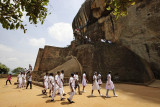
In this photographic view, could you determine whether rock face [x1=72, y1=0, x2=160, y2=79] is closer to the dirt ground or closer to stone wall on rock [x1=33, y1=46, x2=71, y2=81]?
the dirt ground

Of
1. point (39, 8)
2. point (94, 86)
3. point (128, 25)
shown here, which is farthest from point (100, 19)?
point (39, 8)

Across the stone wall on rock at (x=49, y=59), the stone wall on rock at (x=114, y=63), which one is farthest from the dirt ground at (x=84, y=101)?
the stone wall on rock at (x=49, y=59)

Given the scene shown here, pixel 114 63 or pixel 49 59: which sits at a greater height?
pixel 49 59

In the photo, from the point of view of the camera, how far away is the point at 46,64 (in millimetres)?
18000

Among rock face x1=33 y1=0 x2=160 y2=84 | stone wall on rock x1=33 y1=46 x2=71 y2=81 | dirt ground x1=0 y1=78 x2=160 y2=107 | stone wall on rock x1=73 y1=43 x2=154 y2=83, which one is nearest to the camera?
dirt ground x1=0 y1=78 x2=160 y2=107

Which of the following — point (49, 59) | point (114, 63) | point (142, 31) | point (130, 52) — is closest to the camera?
point (114, 63)

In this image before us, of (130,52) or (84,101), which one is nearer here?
(84,101)

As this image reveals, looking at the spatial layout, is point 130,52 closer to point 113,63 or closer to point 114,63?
point 114,63

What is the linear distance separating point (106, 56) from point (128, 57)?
9.88 feet

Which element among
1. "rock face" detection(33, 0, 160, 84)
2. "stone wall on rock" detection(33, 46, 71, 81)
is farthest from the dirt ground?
"stone wall on rock" detection(33, 46, 71, 81)

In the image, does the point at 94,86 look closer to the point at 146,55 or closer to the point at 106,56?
the point at 106,56

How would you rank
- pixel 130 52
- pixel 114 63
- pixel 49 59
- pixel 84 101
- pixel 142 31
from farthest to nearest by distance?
pixel 49 59
pixel 142 31
pixel 130 52
pixel 114 63
pixel 84 101

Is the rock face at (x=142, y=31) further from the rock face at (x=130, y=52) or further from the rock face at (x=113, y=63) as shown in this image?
the rock face at (x=113, y=63)

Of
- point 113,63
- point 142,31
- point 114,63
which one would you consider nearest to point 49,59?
point 113,63
